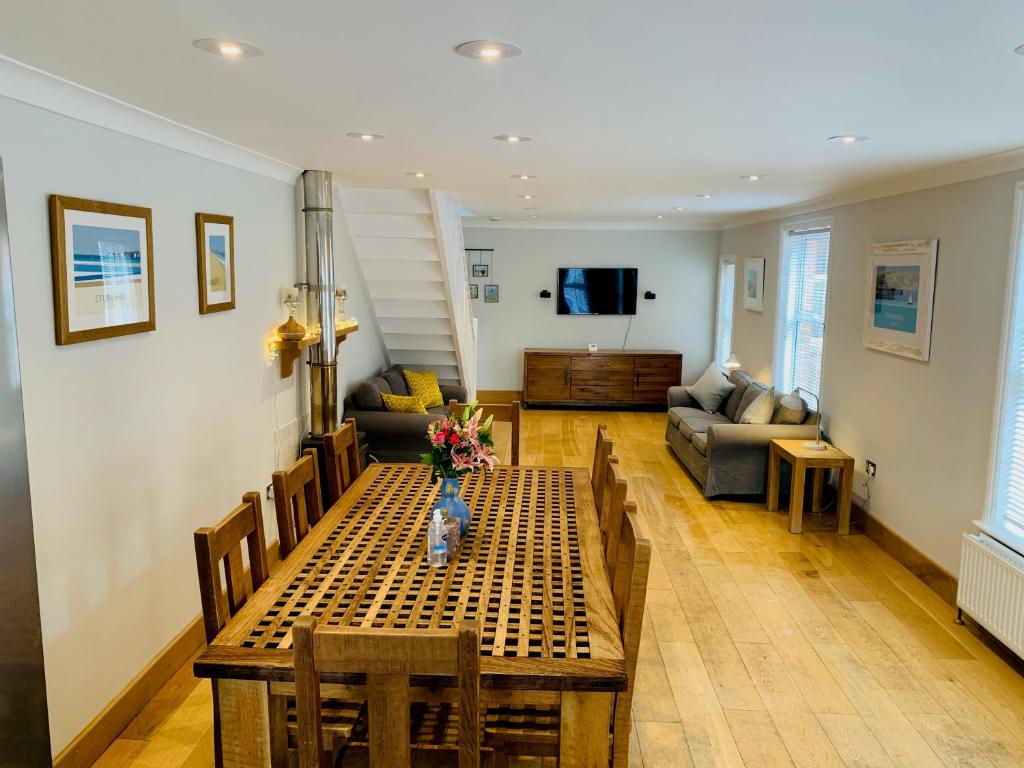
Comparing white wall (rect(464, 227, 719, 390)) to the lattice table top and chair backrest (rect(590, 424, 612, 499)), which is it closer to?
chair backrest (rect(590, 424, 612, 499))

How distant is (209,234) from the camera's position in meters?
3.73

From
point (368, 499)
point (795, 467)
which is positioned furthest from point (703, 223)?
point (368, 499)

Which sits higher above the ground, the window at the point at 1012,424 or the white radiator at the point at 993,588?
the window at the point at 1012,424

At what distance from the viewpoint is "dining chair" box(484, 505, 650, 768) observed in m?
2.13

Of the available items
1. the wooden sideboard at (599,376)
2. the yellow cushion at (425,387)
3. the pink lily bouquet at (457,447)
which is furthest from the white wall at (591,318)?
the pink lily bouquet at (457,447)

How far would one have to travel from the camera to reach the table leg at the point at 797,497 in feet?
17.7

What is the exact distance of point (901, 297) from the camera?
4855 mm

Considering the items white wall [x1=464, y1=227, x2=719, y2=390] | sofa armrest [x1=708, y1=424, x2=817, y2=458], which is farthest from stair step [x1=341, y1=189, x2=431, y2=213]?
white wall [x1=464, y1=227, x2=719, y2=390]

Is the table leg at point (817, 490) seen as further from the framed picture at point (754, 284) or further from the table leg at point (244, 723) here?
the table leg at point (244, 723)

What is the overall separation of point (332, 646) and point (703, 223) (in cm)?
859

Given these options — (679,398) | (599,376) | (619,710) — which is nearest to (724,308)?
(599,376)

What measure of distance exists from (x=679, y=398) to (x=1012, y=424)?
14.4 feet

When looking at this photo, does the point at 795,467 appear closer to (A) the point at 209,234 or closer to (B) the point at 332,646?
(A) the point at 209,234

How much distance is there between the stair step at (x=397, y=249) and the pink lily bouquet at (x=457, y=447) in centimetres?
371
